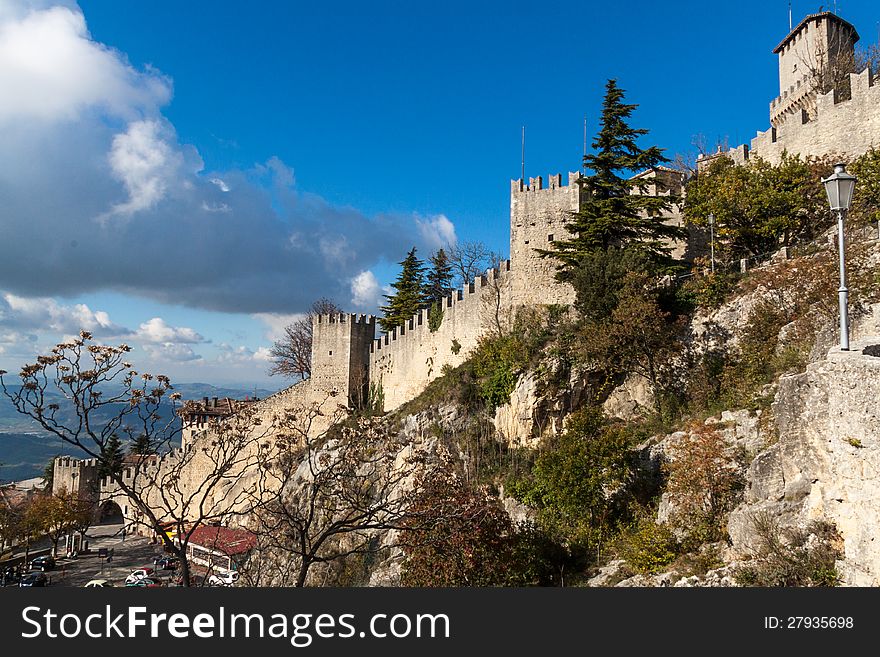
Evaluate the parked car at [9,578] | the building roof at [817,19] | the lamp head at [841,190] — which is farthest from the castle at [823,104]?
the parked car at [9,578]

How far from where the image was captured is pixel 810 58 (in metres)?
33.5

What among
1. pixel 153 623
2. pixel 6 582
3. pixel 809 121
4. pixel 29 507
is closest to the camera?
pixel 153 623

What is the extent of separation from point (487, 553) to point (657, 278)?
473 inches

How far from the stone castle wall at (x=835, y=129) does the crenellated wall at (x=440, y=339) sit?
11564 mm

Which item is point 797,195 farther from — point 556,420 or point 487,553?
point 487,553

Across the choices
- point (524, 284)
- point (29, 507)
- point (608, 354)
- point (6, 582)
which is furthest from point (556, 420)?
point (29, 507)

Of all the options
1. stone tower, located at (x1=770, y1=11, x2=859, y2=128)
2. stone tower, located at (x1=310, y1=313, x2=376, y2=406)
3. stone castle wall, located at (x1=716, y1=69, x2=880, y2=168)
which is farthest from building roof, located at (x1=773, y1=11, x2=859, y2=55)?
stone tower, located at (x1=310, y1=313, x2=376, y2=406)

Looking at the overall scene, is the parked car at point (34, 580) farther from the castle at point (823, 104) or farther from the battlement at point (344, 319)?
the castle at point (823, 104)

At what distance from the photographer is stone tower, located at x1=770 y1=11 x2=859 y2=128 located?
31.6 metres

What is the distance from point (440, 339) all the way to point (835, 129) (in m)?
18.4

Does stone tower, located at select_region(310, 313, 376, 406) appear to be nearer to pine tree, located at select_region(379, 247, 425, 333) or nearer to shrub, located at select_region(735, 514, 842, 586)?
pine tree, located at select_region(379, 247, 425, 333)

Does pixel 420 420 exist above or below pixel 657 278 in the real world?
below

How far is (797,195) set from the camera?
63.2 ft

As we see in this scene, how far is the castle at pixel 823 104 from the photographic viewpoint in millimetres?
20047
